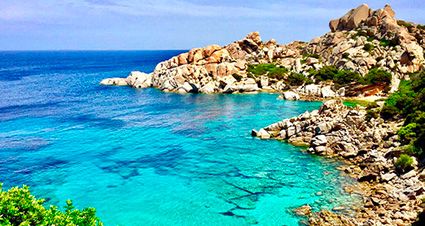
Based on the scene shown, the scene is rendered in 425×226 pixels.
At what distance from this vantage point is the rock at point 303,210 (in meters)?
32.2

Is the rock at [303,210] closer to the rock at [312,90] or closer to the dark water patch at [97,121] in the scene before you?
the dark water patch at [97,121]

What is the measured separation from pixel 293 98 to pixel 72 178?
5855cm

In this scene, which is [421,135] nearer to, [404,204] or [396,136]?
[396,136]

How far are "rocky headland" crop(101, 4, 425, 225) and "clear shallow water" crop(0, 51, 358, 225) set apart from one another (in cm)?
333

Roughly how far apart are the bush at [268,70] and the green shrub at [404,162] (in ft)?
227

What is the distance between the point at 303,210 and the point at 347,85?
6509 centimetres

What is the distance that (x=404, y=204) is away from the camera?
31594 mm

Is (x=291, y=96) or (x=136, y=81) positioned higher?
(x=291, y=96)

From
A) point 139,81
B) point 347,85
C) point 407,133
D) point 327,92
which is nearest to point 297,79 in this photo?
point 327,92

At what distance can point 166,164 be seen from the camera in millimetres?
46781

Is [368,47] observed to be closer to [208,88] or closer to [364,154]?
[208,88]

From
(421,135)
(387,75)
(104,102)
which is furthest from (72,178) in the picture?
(387,75)

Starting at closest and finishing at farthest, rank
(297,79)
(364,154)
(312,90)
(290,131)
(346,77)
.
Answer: (364,154) < (290,131) < (312,90) < (346,77) < (297,79)

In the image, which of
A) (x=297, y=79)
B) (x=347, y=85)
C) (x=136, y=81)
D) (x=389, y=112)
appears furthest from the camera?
(x=136, y=81)
